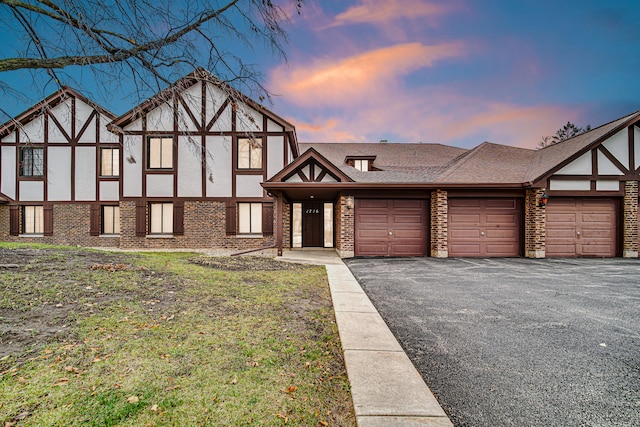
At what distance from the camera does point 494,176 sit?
11500 millimetres

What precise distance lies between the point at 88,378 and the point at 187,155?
43.4 ft

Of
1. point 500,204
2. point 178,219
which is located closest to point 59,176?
point 178,219

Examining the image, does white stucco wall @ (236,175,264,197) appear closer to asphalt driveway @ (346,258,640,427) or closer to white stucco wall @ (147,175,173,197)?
white stucco wall @ (147,175,173,197)

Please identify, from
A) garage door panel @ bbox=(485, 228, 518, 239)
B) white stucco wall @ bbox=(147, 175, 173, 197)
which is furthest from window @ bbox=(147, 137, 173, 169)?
garage door panel @ bbox=(485, 228, 518, 239)

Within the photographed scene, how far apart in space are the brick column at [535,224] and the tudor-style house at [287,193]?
0.04 m

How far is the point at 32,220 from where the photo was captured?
1480 centimetres

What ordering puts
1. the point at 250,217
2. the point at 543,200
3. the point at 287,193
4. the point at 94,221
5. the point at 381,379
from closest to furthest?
the point at 381,379 < the point at 543,200 < the point at 287,193 < the point at 250,217 < the point at 94,221

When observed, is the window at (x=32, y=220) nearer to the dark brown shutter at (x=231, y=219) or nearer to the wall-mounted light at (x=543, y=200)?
the dark brown shutter at (x=231, y=219)

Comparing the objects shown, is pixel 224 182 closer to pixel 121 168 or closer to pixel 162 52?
pixel 121 168

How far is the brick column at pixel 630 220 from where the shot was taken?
1081 cm

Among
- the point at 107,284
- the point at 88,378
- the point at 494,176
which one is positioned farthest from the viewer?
the point at 494,176

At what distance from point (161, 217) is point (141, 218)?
893mm

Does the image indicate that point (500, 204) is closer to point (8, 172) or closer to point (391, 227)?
point (391, 227)

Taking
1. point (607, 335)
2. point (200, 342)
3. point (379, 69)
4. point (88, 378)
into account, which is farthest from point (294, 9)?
point (379, 69)
